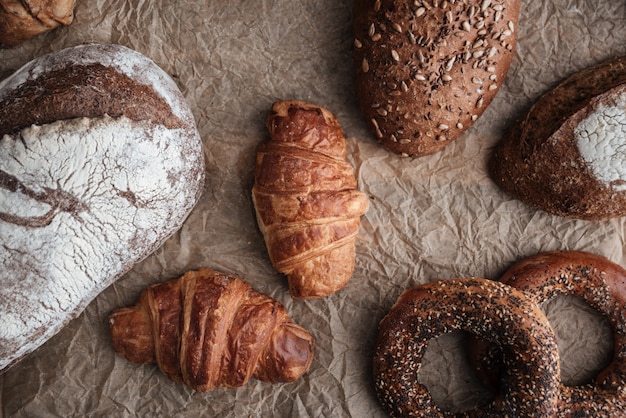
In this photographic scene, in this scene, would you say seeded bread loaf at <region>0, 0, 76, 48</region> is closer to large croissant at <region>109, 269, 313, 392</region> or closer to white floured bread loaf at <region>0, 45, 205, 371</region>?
white floured bread loaf at <region>0, 45, 205, 371</region>

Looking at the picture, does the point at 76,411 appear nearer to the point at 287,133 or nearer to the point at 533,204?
the point at 287,133

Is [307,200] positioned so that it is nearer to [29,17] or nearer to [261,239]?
[261,239]

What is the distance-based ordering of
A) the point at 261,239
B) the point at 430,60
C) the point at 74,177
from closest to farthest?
the point at 74,177, the point at 430,60, the point at 261,239

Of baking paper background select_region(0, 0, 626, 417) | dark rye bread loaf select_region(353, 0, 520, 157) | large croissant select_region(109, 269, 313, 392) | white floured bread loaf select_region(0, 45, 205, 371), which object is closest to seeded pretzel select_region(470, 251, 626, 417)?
baking paper background select_region(0, 0, 626, 417)

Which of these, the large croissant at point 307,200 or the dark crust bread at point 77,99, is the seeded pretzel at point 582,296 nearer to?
the large croissant at point 307,200

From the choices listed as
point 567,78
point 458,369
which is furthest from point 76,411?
point 567,78

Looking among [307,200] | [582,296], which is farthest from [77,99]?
[582,296]
